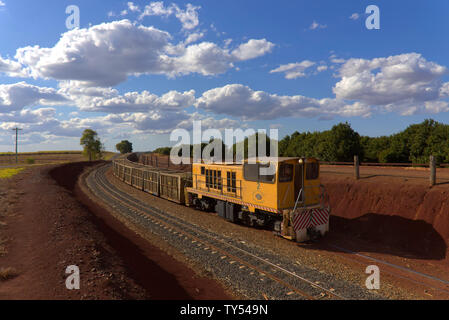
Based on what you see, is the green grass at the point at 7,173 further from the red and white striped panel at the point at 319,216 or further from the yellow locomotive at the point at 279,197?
the red and white striped panel at the point at 319,216

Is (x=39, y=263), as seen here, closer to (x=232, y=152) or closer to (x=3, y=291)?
(x=3, y=291)

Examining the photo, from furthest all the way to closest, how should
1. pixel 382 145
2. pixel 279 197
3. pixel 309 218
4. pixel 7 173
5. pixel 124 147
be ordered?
pixel 124 147 → pixel 7 173 → pixel 382 145 → pixel 309 218 → pixel 279 197

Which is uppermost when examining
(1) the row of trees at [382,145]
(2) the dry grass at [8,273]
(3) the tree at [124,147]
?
(3) the tree at [124,147]

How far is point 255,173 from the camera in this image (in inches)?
559

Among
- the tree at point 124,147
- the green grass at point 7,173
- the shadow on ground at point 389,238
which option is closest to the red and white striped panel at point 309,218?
the shadow on ground at point 389,238

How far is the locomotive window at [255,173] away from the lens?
13500 mm

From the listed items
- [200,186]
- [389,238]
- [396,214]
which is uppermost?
[200,186]

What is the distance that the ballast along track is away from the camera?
8.63 metres

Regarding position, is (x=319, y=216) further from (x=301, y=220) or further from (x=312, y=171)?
(x=312, y=171)

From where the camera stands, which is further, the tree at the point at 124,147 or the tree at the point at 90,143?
the tree at the point at 124,147

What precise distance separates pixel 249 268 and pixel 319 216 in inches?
215

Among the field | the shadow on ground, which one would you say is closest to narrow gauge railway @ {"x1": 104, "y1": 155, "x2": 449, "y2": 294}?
the shadow on ground

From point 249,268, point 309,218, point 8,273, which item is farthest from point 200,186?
point 8,273

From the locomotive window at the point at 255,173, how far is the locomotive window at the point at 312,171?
242 centimetres
